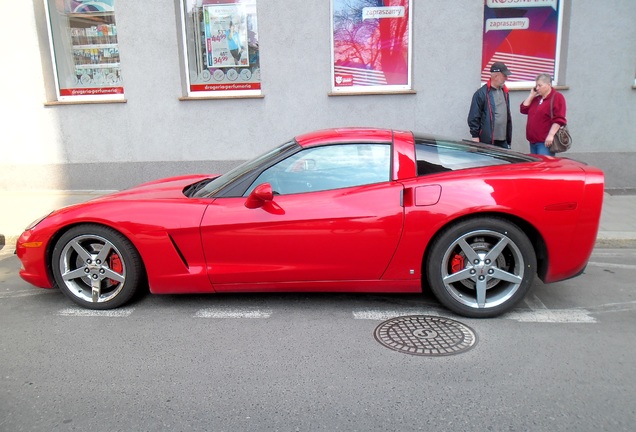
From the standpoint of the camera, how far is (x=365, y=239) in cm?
368

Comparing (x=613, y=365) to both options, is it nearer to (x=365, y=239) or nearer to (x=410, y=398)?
(x=410, y=398)

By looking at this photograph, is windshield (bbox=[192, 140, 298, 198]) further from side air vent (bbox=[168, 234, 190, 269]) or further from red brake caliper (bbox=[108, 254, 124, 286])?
red brake caliper (bbox=[108, 254, 124, 286])

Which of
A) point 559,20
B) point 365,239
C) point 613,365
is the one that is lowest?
point 613,365

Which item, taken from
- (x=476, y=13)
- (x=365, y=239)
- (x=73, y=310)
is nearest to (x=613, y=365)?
(x=365, y=239)

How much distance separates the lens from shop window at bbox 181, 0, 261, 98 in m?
8.41

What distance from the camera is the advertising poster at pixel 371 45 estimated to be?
818cm

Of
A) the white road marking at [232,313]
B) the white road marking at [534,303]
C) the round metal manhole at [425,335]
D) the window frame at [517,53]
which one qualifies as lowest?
the white road marking at [534,303]

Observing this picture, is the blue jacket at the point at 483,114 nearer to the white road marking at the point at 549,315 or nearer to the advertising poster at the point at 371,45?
the advertising poster at the point at 371,45

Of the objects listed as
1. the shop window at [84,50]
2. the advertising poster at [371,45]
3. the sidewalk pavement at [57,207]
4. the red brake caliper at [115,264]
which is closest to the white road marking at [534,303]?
the sidewalk pavement at [57,207]

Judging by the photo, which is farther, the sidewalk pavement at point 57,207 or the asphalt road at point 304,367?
the sidewalk pavement at point 57,207

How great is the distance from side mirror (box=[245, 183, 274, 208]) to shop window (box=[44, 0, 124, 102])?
590 centimetres

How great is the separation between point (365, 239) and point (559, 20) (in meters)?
6.32

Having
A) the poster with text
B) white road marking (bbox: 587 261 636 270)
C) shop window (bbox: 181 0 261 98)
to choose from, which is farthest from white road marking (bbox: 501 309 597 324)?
the poster with text

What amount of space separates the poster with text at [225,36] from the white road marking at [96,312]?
5542mm
